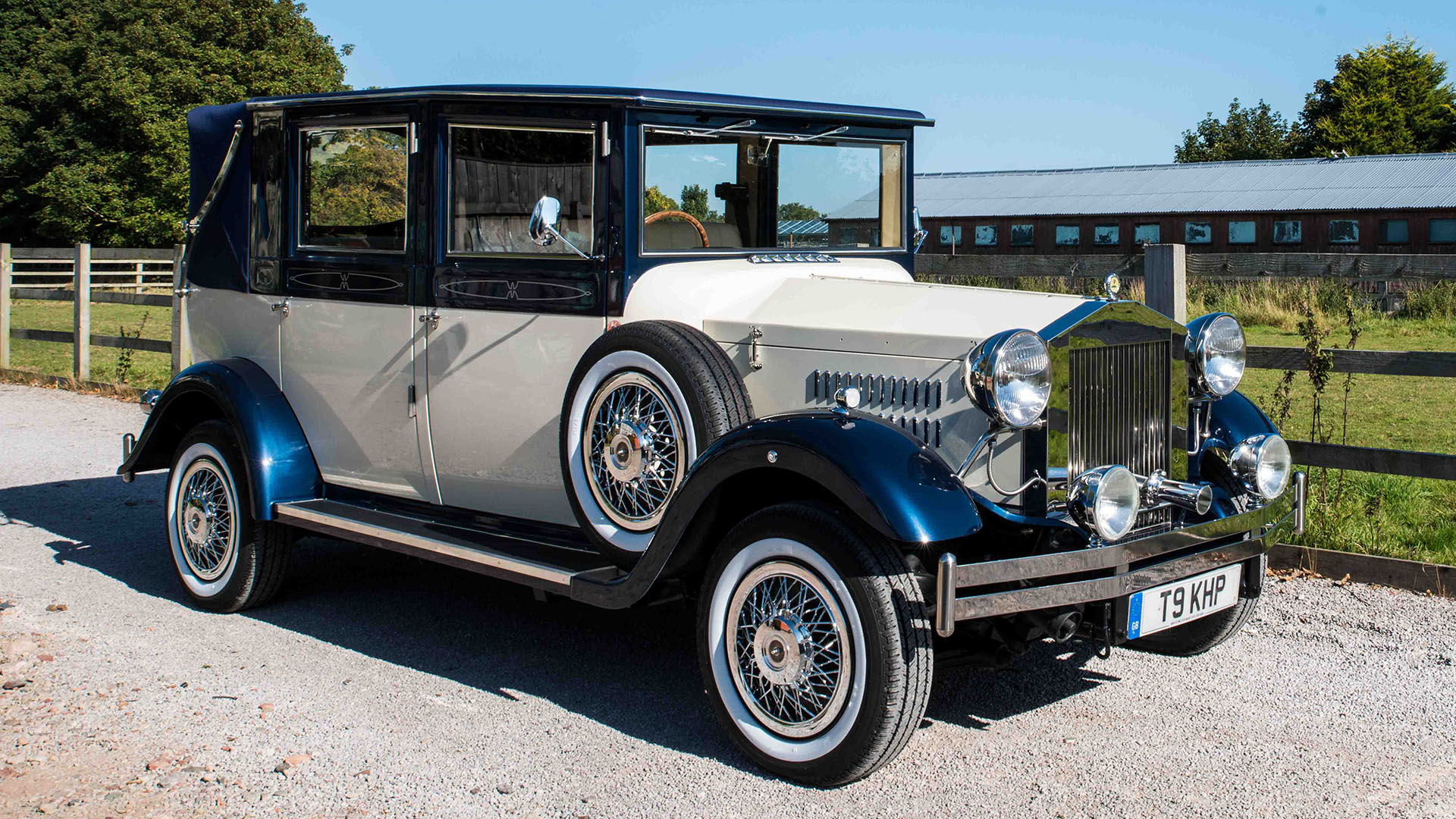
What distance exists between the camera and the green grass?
567 inches

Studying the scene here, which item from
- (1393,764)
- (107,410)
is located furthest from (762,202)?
(107,410)

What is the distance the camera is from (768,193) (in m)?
5.20

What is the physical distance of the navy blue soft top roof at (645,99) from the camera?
14.9 feet

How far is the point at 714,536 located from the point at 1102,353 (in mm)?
1380

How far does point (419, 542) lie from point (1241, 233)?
38.0 m

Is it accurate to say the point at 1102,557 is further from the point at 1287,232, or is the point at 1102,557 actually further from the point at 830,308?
the point at 1287,232

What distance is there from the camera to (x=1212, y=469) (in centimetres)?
460

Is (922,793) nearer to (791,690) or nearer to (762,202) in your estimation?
(791,690)

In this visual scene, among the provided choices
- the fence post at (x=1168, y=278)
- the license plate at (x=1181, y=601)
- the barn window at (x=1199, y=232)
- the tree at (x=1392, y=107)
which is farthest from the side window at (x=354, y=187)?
the tree at (x=1392, y=107)

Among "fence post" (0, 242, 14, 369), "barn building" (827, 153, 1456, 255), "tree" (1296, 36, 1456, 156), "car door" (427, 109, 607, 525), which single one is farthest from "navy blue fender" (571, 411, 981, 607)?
"tree" (1296, 36, 1456, 156)

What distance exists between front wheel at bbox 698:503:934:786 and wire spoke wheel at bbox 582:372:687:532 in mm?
422

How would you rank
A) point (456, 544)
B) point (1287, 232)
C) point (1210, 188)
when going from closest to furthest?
point (456, 544) → point (1287, 232) → point (1210, 188)

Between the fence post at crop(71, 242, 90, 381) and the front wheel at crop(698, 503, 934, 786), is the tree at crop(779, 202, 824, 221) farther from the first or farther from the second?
the fence post at crop(71, 242, 90, 381)

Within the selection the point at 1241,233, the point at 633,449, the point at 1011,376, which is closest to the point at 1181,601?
the point at 1011,376
